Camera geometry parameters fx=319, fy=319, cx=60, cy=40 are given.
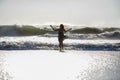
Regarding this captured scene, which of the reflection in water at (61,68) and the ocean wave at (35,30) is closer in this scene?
the reflection in water at (61,68)

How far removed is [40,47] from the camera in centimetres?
2492

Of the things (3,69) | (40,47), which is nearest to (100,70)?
(3,69)

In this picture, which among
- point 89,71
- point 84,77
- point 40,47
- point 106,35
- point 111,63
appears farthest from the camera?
point 106,35

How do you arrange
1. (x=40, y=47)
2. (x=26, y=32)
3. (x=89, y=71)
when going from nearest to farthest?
(x=89, y=71)
(x=40, y=47)
(x=26, y=32)

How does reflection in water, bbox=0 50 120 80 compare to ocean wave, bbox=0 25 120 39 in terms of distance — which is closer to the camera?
reflection in water, bbox=0 50 120 80

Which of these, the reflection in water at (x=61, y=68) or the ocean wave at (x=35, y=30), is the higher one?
the ocean wave at (x=35, y=30)

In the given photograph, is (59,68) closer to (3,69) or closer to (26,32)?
(3,69)

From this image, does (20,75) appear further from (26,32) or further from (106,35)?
(26,32)

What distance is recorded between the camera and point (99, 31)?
4556 cm

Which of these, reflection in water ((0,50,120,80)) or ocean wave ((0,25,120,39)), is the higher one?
ocean wave ((0,25,120,39))

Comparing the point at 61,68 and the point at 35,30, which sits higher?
the point at 35,30

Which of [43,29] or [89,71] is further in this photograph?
[43,29]

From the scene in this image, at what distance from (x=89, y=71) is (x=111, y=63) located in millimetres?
2757

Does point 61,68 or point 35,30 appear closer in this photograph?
point 61,68
